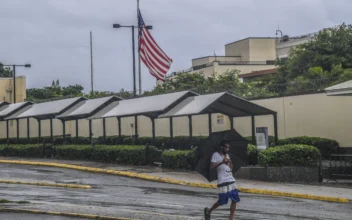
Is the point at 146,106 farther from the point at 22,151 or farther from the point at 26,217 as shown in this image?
the point at 26,217

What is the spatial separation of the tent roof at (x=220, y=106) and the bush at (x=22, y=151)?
13107mm

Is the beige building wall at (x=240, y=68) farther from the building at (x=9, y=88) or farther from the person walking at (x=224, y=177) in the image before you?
the person walking at (x=224, y=177)

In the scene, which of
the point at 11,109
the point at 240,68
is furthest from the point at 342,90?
the point at 240,68

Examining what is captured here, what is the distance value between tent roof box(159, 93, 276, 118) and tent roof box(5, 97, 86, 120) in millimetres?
13698

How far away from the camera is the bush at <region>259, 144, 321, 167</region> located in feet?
85.7

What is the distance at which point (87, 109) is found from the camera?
41656mm

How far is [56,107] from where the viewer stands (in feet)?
150

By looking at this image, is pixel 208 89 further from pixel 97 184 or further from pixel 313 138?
pixel 97 184

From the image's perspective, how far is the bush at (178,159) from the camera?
29.5m

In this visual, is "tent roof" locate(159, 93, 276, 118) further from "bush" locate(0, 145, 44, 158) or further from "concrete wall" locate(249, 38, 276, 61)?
"concrete wall" locate(249, 38, 276, 61)

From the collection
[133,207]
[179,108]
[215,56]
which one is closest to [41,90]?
[215,56]

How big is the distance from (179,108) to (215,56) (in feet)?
224

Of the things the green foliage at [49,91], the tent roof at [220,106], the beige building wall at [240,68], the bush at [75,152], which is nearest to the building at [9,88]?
the beige building wall at [240,68]

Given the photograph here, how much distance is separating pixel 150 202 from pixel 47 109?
27990mm
